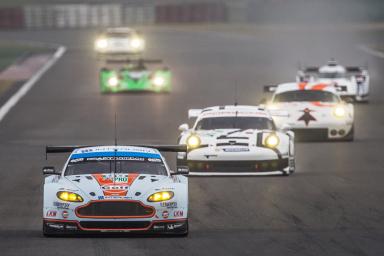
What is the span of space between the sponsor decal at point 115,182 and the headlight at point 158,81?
27.3m

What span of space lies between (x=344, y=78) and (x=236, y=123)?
1585cm

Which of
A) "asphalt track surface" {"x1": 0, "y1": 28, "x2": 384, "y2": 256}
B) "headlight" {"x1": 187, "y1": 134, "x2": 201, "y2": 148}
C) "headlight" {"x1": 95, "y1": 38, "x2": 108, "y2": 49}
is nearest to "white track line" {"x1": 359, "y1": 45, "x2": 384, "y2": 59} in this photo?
"asphalt track surface" {"x1": 0, "y1": 28, "x2": 384, "y2": 256}

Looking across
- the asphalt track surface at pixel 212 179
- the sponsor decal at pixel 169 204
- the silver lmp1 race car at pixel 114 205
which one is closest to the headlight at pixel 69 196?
the silver lmp1 race car at pixel 114 205

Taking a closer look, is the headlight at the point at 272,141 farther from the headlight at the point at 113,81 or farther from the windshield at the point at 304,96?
the headlight at the point at 113,81

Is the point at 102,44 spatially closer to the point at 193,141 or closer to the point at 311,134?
the point at 311,134

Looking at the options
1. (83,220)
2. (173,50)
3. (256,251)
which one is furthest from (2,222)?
(173,50)

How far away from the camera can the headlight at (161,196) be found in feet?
54.7

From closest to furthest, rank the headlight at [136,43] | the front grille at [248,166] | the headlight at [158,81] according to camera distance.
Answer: the front grille at [248,166]
the headlight at [158,81]
the headlight at [136,43]

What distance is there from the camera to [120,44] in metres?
65.9

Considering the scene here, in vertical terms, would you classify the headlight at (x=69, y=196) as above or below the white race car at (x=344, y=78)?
above

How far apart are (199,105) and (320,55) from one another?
25582 mm

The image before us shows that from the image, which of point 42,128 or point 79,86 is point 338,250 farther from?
point 79,86

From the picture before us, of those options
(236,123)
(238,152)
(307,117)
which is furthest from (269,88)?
(238,152)

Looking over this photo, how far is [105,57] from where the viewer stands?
64750 mm
